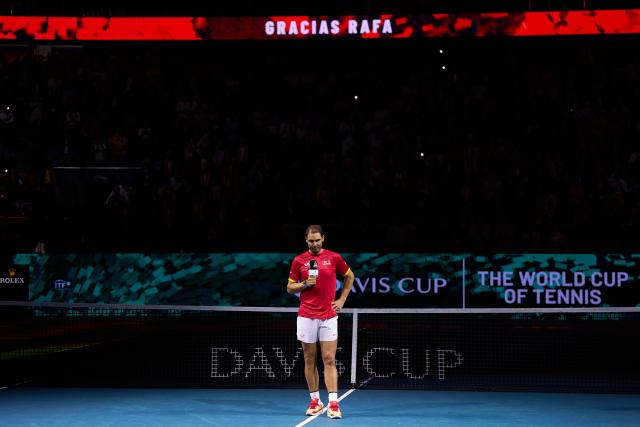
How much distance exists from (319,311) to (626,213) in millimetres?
14288

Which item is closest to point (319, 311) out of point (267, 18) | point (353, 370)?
point (353, 370)

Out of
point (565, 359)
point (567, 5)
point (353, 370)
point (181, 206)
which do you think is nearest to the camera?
point (353, 370)

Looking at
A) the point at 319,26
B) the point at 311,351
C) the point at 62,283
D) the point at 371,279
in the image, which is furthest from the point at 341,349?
the point at 319,26

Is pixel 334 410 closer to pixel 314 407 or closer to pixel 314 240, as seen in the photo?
pixel 314 407

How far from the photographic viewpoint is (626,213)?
74.2ft

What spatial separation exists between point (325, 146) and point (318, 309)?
14.9 metres

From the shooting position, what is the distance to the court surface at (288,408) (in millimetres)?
10016

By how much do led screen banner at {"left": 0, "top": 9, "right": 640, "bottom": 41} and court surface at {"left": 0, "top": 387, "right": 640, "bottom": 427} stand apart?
1427 centimetres

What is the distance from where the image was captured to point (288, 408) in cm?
1099

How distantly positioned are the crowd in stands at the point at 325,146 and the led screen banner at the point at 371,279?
43.3 inches

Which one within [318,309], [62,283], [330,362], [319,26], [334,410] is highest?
[319,26]

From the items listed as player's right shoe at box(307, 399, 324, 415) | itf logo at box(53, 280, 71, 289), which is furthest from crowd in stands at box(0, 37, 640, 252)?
player's right shoe at box(307, 399, 324, 415)

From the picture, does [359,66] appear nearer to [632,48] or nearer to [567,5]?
[567,5]

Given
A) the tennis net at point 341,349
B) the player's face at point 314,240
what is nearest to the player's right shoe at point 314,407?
the player's face at point 314,240
